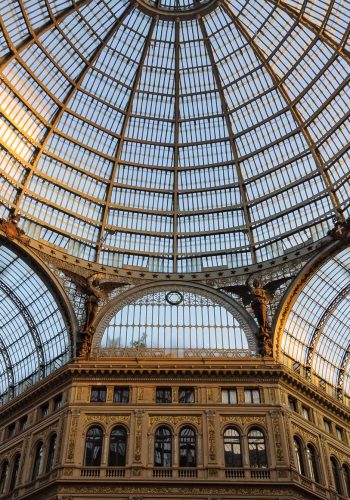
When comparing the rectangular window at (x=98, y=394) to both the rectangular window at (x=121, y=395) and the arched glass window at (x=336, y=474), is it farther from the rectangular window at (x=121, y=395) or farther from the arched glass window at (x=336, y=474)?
the arched glass window at (x=336, y=474)

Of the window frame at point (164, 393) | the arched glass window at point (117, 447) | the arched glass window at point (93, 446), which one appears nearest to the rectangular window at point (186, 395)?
the window frame at point (164, 393)

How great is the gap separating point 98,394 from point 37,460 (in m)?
6.78

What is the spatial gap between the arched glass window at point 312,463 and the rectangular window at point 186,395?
975 centimetres

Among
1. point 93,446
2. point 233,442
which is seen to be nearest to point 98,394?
point 93,446

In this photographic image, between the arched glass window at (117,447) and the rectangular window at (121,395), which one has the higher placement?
the rectangular window at (121,395)

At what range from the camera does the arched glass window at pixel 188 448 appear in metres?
43.1

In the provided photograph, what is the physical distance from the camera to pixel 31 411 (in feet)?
163

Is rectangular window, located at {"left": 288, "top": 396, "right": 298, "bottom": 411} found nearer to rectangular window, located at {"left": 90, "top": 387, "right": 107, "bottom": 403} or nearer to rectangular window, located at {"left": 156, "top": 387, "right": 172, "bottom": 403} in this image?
rectangular window, located at {"left": 156, "top": 387, "right": 172, "bottom": 403}

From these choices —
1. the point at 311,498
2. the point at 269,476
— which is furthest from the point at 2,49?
the point at 311,498

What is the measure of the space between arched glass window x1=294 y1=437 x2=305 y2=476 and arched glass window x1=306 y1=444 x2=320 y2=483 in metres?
0.59

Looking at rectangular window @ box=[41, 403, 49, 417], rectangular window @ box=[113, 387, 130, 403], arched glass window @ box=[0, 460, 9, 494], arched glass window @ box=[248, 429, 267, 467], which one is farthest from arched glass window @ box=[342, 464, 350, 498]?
arched glass window @ box=[0, 460, 9, 494]

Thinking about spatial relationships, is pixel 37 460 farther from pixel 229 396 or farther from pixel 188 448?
pixel 229 396

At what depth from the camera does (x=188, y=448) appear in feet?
143

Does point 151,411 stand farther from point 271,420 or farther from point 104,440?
point 271,420
